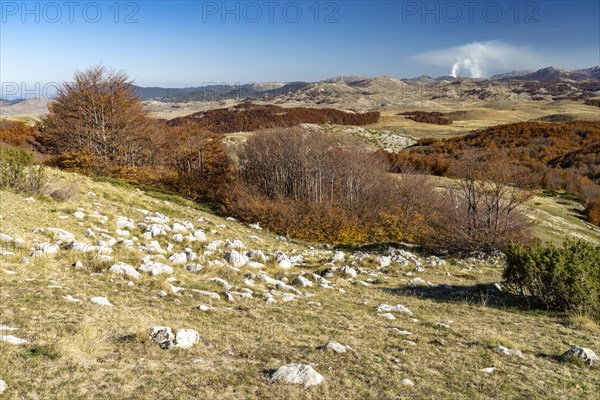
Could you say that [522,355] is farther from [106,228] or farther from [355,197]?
[355,197]

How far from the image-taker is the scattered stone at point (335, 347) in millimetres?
6285

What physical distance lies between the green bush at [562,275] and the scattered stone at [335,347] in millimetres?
6910

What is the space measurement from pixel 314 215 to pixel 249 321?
1961cm

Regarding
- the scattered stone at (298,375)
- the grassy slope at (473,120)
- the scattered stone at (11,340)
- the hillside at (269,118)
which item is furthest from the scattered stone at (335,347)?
the grassy slope at (473,120)

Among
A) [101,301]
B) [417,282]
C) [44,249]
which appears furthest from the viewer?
[417,282]

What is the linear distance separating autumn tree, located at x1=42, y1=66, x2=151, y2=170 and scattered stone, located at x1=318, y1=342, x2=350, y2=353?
1092 inches

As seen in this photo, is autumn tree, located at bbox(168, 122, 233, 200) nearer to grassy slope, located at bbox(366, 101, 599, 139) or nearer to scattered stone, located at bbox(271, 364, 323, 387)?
scattered stone, located at bbox(271, 364, 323, 387)

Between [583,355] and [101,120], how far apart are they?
3248 centimetres

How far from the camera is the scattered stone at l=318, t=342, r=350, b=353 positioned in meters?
6.29

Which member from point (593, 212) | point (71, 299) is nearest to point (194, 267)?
point (71, 299)

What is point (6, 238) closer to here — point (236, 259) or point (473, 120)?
point (236, 259)

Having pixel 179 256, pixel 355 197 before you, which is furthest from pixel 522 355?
pixel 355 197

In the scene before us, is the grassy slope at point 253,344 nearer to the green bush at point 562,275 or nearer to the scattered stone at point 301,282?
the scattered stone at point 301,282

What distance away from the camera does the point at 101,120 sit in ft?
102
